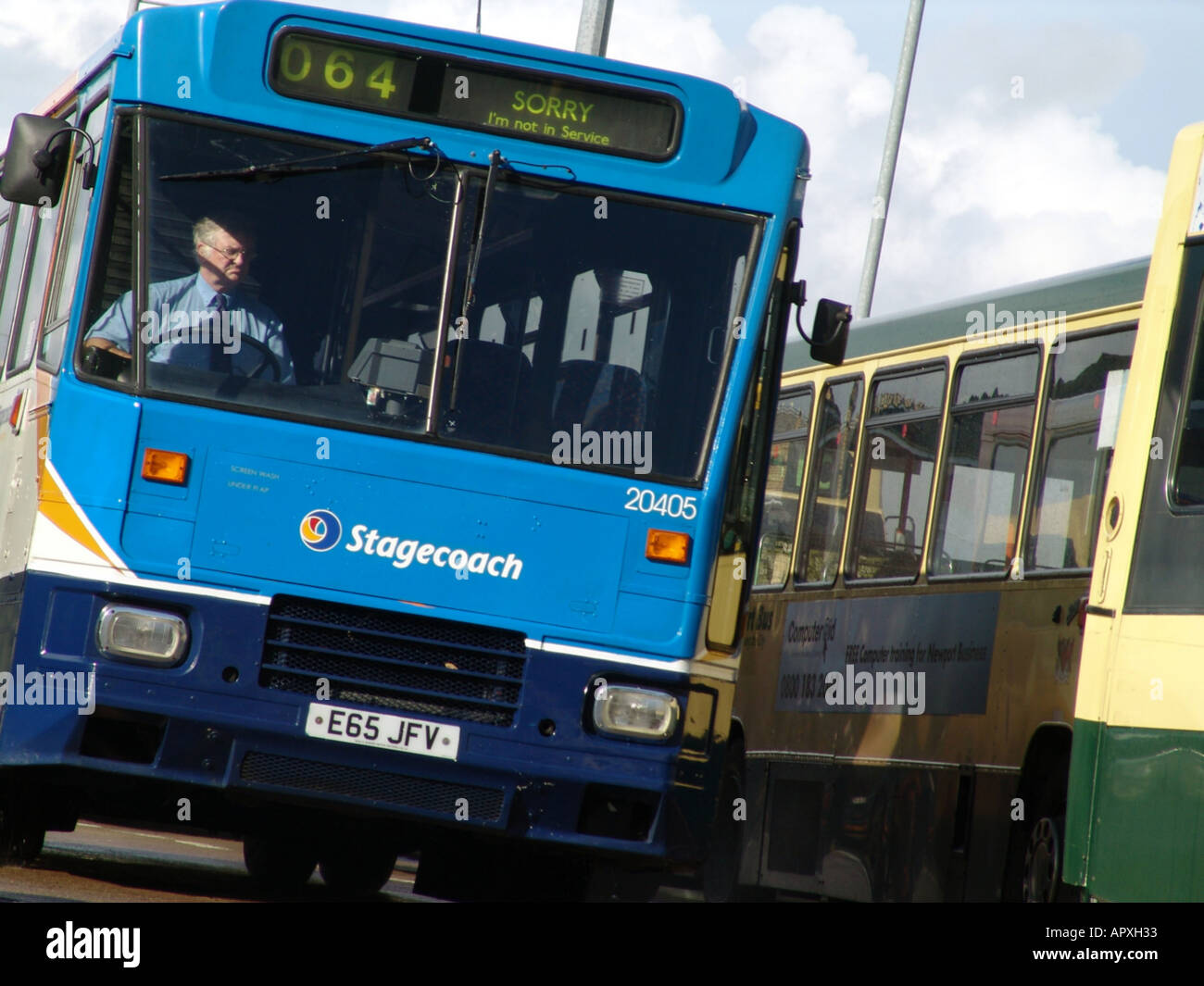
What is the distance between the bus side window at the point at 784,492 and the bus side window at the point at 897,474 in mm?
919

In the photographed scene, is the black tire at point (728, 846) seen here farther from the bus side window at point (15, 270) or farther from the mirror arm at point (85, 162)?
the mirror arm at point (85, 162)

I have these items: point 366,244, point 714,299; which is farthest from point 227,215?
point 714,299

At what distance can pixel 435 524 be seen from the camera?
8.27 metres

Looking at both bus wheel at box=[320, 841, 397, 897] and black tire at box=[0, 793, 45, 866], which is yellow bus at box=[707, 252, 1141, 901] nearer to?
bus wheel at box=[320, 841, 397, 897]

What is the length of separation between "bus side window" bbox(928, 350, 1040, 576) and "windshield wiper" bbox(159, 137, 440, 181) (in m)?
4.70

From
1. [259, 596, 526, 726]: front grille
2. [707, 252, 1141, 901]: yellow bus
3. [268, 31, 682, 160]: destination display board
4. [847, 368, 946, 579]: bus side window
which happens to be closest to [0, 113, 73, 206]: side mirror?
[268, 31, 682, 160]: destination display board

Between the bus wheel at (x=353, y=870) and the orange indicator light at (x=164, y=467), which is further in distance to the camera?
the bus wheel at (x=353, y=870)

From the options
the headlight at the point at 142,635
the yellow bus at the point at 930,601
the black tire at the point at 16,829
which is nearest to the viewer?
the headlight at the point at 142,635

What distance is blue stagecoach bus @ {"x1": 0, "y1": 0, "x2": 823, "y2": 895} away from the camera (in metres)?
8.08

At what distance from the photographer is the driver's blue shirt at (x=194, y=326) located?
324 inches

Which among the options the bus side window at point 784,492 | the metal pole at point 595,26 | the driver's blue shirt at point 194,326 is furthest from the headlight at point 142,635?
the metal pole at point 595,26

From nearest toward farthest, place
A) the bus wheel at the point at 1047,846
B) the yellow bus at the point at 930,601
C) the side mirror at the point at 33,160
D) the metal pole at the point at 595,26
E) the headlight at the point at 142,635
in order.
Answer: the headlight at the point at 142,635, the side mirror at the point at 33,160, the bus wheel at the point at 1047,846, the yellow bus at the point at 930,601, the metal pole at the point at 595,26

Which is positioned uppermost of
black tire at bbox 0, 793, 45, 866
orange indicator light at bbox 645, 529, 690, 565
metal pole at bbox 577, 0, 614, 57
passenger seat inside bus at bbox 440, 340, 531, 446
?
metal pole at bbox 577, 0, 614, 57
